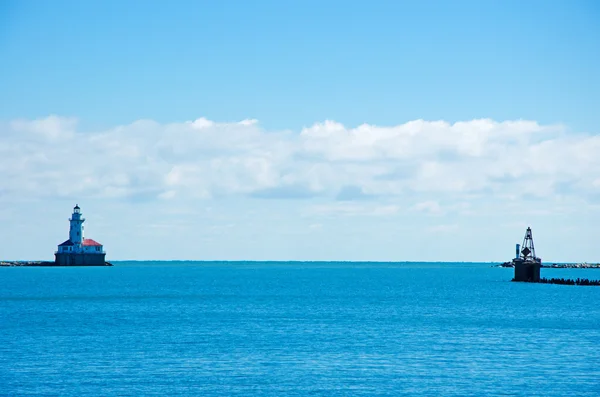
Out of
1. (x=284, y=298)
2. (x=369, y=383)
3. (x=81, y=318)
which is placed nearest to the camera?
(x=369, y=383)

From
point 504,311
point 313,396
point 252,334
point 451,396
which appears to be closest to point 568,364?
point 451,396

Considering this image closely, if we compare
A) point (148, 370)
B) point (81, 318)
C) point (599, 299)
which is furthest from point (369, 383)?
point (599, 299)

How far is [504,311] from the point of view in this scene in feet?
311

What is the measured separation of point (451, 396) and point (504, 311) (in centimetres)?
5513

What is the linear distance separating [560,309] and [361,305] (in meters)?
25.6

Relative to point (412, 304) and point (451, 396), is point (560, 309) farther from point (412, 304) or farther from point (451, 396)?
point (451, 396)

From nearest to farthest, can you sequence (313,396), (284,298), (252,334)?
(313,396), (252,334), (284,298)

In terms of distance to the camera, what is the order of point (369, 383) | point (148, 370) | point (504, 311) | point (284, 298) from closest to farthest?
1. point (369, 383)
2. point (148, 370)
3. point (504, 311)
4. point (284, 298)

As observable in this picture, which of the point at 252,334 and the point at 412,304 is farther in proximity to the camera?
the point at 412,304

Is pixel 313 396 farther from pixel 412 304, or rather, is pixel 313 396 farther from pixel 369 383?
pixel 412 304

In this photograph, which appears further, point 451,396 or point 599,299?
point 599,299

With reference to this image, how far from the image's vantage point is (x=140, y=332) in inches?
2746

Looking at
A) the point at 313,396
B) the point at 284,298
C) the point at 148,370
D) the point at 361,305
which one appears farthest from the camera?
the point at 284,298

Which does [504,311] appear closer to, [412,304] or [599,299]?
[412,304]
